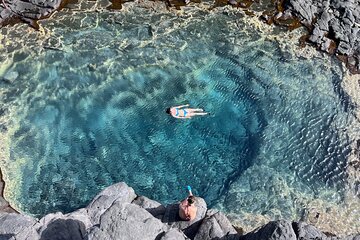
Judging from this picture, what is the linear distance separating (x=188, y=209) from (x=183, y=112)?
745 cm

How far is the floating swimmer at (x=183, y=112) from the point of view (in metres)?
23.9

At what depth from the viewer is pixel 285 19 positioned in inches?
1117

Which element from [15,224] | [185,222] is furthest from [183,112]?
[15,224]

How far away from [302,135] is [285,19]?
8.11m

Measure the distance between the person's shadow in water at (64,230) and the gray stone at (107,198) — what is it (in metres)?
1.04

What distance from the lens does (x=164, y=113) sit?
956 inches

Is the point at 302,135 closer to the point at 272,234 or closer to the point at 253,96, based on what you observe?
the point at 253,96

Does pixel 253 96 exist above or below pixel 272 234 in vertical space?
below

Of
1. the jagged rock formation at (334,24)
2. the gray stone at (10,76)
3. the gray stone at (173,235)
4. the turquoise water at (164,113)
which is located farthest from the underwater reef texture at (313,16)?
the gray stone at (173,235)

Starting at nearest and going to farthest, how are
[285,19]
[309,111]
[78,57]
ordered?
[309,111] < [78,57] < [285,19]

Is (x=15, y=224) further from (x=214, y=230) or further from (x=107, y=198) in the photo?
(x=214, y=230)

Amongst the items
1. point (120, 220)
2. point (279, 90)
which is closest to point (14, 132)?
point (120, 220)

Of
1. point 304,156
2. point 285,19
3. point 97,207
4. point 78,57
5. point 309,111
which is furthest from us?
point 285,19

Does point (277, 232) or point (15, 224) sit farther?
point (15, 224)
